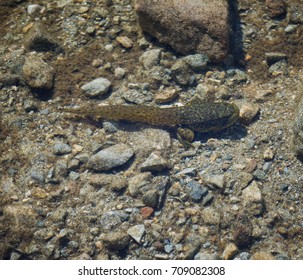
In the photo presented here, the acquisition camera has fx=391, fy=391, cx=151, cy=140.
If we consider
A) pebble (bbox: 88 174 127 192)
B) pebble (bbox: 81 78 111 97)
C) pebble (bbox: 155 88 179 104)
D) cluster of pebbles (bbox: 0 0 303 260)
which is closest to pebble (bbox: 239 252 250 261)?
cluster of pebbles (bbox: 0 0 303 260)

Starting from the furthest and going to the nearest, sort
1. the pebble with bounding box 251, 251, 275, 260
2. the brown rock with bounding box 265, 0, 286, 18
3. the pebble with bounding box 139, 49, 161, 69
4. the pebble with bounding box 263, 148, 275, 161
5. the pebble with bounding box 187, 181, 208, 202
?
the brown rock with bounding box 265, 0, 286, 18 < the pebble with bounding box 139, 49, 161, 69 < the pebble with bounding box 263, 148, 275, 161 < the pebble with bounding box 187, 181, 208, 202 < the pebble with bounding box 251, 251, 275, 260

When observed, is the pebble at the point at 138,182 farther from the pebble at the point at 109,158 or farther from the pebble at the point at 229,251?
the pebble at the point at 229,251

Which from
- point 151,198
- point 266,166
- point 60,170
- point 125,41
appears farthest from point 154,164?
point 125,41

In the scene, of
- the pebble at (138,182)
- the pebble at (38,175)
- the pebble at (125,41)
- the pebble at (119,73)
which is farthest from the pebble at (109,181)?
the pebble at (125,41)

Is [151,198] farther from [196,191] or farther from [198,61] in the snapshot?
[198,61]

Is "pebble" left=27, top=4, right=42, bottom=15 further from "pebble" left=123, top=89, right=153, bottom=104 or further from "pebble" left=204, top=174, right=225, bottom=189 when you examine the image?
"pebble" left=204, top=174, right=225, bottom=189
